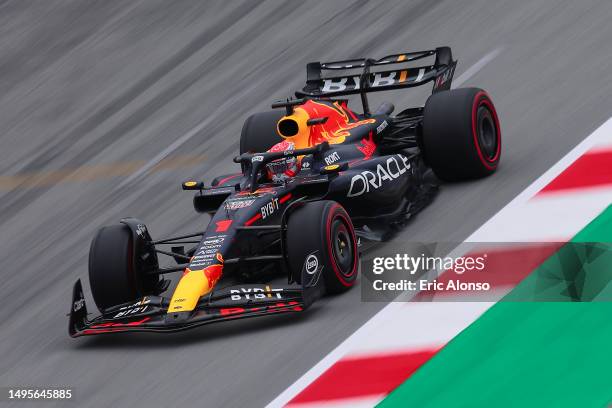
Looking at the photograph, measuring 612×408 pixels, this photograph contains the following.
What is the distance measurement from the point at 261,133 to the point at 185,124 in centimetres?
399

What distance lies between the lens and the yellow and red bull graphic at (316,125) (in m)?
10.4

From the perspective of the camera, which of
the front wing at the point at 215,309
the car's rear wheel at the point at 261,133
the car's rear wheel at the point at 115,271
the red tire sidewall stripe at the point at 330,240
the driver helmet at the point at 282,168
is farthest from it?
the car's rear wheel at the point at 261,133

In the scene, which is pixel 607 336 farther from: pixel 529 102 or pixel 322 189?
pixel 529 102

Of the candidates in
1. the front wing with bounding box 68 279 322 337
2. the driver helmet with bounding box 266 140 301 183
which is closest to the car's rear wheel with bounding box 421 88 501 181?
the driver helmet with bounding box 266 140 301 183

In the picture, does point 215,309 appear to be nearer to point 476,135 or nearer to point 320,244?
point 320,244

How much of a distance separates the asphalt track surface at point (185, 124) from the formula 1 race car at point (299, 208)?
240 mm

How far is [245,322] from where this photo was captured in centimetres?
891

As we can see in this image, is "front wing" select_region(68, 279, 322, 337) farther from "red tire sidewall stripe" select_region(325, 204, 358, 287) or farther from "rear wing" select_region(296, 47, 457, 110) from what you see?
"rear wing" select_region(296, 47, 457, 110)

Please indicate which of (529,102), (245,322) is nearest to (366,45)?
(529,102)

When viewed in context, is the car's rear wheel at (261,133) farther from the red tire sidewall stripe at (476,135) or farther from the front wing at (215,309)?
the front wing at (215,309)

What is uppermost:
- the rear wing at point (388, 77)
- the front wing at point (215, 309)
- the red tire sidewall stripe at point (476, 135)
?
the rear wing at point (388, 77)

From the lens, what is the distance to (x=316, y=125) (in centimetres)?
1048

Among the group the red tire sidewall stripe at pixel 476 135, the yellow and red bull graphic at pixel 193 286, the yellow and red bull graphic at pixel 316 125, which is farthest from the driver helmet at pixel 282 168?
the red tire sidewall stripe at pixel 476 135

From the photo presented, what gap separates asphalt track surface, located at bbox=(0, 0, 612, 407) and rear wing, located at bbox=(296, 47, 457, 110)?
984 millimetres
